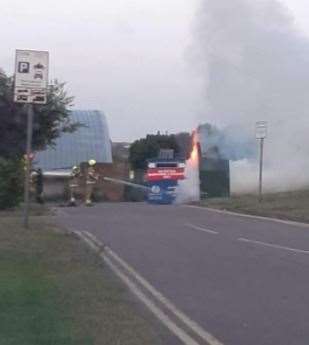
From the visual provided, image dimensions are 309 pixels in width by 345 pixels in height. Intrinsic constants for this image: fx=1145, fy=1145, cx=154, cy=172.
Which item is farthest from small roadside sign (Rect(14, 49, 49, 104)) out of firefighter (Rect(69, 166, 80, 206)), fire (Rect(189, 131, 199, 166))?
fire (Rect(189, 131, 199, 166))

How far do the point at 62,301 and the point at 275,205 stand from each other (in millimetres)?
24132

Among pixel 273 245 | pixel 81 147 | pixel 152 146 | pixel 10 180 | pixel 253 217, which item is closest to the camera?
pixel 273 245

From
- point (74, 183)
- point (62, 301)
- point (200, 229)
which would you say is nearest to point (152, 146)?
point (74, 183)

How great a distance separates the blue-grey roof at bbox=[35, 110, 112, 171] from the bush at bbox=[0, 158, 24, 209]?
3708 cm

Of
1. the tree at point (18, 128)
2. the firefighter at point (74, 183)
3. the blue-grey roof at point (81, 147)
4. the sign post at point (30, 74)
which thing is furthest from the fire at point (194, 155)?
the blue-grey roof at point (81, 147)

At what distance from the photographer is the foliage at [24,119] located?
32281 mm

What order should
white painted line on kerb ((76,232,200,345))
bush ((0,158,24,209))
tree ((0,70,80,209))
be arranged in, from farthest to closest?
bush ((0,158,24,209))
tree ((0,70,80,209))
white painted line on kerb ((76,232,200,345))

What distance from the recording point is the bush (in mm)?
36156

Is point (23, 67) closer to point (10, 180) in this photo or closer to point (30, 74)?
point (30, 74)

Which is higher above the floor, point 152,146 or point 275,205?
point 152,146

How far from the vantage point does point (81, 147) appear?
78.2 meters

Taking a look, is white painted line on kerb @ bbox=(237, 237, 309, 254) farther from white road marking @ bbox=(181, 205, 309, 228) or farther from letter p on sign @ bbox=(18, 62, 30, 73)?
white road marking @ bbox=(181, 205, 309, 228)

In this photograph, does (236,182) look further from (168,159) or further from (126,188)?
(126,188)

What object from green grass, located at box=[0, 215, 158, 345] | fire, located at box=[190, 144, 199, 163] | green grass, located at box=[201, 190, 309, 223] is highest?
fire, located at box=[190, 144, 199, 163]
